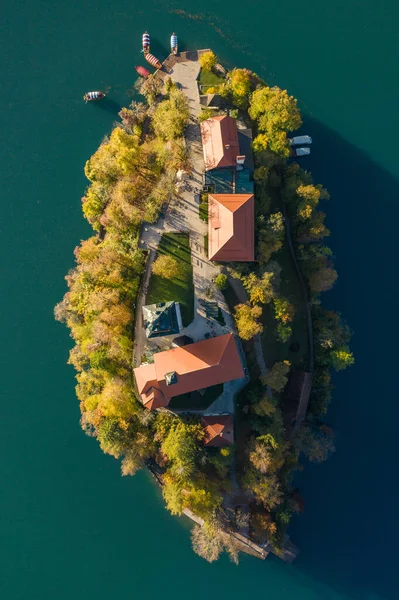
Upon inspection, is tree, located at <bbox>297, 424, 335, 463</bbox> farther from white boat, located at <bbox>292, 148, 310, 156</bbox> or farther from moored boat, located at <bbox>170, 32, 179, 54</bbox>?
moored boat, located at <bbox>170, 32, 179, 54</bbox>

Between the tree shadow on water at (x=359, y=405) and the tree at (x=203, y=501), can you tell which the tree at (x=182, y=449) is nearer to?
the tree at (x=203, y=501)

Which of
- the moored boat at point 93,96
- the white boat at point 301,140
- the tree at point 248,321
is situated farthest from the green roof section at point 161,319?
the moored boat at point 93,96

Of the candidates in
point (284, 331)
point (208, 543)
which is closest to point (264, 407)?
point (284, 331)

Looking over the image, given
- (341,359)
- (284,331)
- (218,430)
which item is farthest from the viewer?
(341,359)

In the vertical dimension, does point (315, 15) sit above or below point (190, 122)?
above

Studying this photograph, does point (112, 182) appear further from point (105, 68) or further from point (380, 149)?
point (380, 149)

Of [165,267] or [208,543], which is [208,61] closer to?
[165,267]

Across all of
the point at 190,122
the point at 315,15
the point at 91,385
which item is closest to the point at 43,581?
the point at 91,385

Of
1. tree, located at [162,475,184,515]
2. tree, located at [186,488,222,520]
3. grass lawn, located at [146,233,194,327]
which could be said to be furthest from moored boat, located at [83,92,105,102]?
tree, located at [186,488,222,520]
